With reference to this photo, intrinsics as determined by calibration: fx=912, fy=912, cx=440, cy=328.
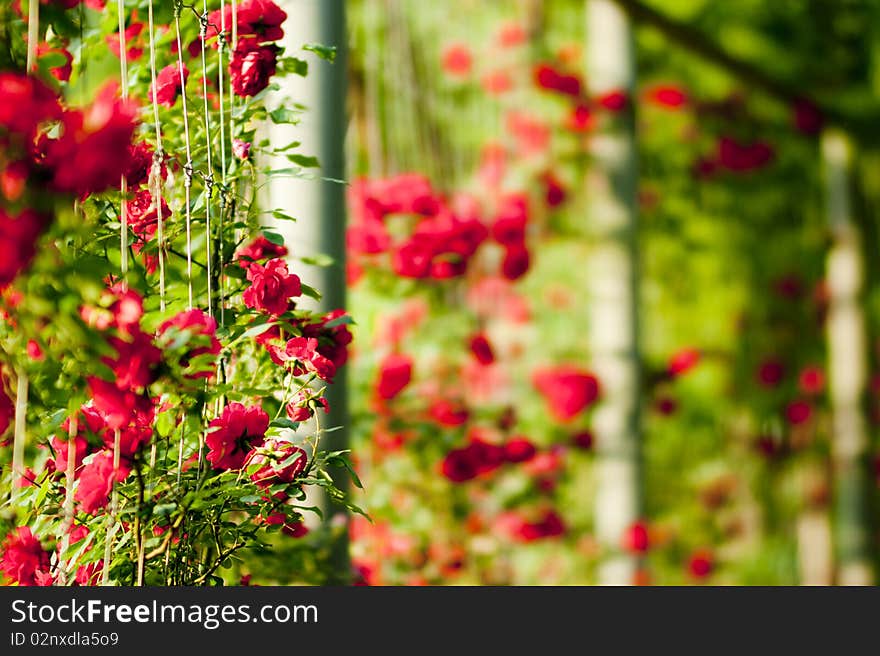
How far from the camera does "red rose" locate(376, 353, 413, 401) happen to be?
5.24 ft

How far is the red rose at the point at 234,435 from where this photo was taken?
0.73 metres

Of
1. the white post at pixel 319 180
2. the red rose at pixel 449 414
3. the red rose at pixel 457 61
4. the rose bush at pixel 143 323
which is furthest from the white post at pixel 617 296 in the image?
the rose bush at pixel 143 323

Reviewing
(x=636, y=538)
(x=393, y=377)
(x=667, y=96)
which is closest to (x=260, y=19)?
(x=393, y=377)

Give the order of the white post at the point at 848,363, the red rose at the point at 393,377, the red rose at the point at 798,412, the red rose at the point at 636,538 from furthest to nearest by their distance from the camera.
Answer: the red rose at the point at 798,412 → the white post at the point at 848,363 → the red rose at the point at 636,538 → the red rose at the point at 393,377

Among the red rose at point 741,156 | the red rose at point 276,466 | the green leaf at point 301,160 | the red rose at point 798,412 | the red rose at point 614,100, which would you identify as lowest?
the red rose at point 276,466

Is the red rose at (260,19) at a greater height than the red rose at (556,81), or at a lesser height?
lesser

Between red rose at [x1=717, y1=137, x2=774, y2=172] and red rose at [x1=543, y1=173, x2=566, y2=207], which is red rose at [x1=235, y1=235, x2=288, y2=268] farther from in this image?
red rose at [x1=717, y1=137, x2=774, y2=172]

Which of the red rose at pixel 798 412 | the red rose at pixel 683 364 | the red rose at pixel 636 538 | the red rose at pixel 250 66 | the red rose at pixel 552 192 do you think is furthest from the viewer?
the red rose at pixel 798 412

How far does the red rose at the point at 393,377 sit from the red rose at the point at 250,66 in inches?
31.9

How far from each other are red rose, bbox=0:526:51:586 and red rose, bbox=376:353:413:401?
2.93ft

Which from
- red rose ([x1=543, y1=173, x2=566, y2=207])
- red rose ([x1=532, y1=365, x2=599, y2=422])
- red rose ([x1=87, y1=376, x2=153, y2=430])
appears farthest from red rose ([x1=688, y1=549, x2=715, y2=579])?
red rose ([x1=87, y1=376, x2=153, y2=430])

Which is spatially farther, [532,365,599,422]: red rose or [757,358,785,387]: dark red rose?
[757,358,785,387]: dark red rose

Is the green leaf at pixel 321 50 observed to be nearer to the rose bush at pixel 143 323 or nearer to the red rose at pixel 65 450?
the rose bush at pixel 143 323

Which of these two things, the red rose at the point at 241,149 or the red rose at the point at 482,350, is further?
the red rose at the point at 482,350
